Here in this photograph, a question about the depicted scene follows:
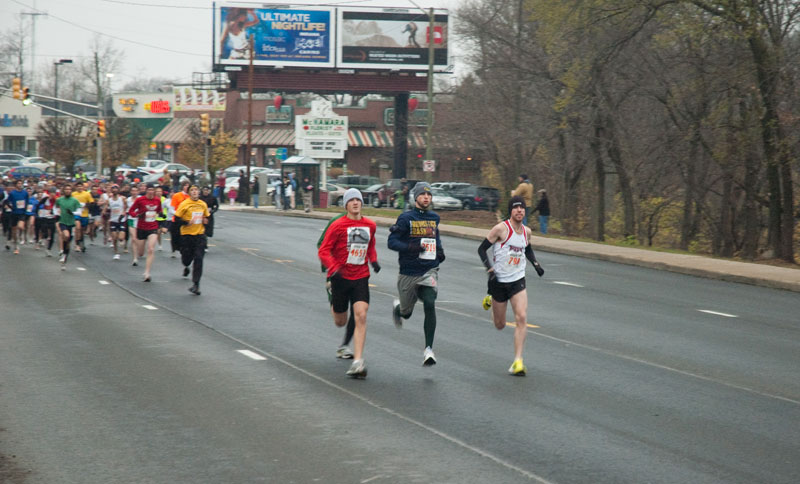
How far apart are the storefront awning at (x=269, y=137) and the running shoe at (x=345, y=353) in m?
75.8

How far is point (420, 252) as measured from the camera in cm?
1041

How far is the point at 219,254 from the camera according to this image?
25875 mm

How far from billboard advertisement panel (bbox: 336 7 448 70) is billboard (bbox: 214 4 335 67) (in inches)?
49.8

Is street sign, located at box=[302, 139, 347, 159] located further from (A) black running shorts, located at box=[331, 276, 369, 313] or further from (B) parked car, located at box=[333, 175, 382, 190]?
(A) black running shorts, located at box=[331, 276, 369, 313]

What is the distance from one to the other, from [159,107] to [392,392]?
102128 millimetres

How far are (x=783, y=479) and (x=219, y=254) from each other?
2060 centimetres

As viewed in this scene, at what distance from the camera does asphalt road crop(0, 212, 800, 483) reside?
679 centimetres

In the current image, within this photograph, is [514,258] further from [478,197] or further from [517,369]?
[478,197]

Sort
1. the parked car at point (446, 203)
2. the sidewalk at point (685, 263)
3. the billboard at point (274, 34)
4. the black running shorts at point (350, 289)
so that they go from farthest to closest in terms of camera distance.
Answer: the billboard at point (274, 34)
the parked car at point (446, 203)
the sidewalk at point (685, 263)
the black running shorts at point (350, 289)

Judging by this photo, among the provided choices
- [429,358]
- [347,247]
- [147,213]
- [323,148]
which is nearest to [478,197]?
[323,148]

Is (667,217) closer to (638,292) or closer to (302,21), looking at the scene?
A: (638,292)

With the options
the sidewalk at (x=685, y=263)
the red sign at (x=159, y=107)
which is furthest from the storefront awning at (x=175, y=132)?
the sidewalk at (x=685, y=263)

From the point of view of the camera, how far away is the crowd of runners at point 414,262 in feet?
32.8

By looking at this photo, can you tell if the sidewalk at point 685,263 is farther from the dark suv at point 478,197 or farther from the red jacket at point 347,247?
the dark suv at point 478,197
